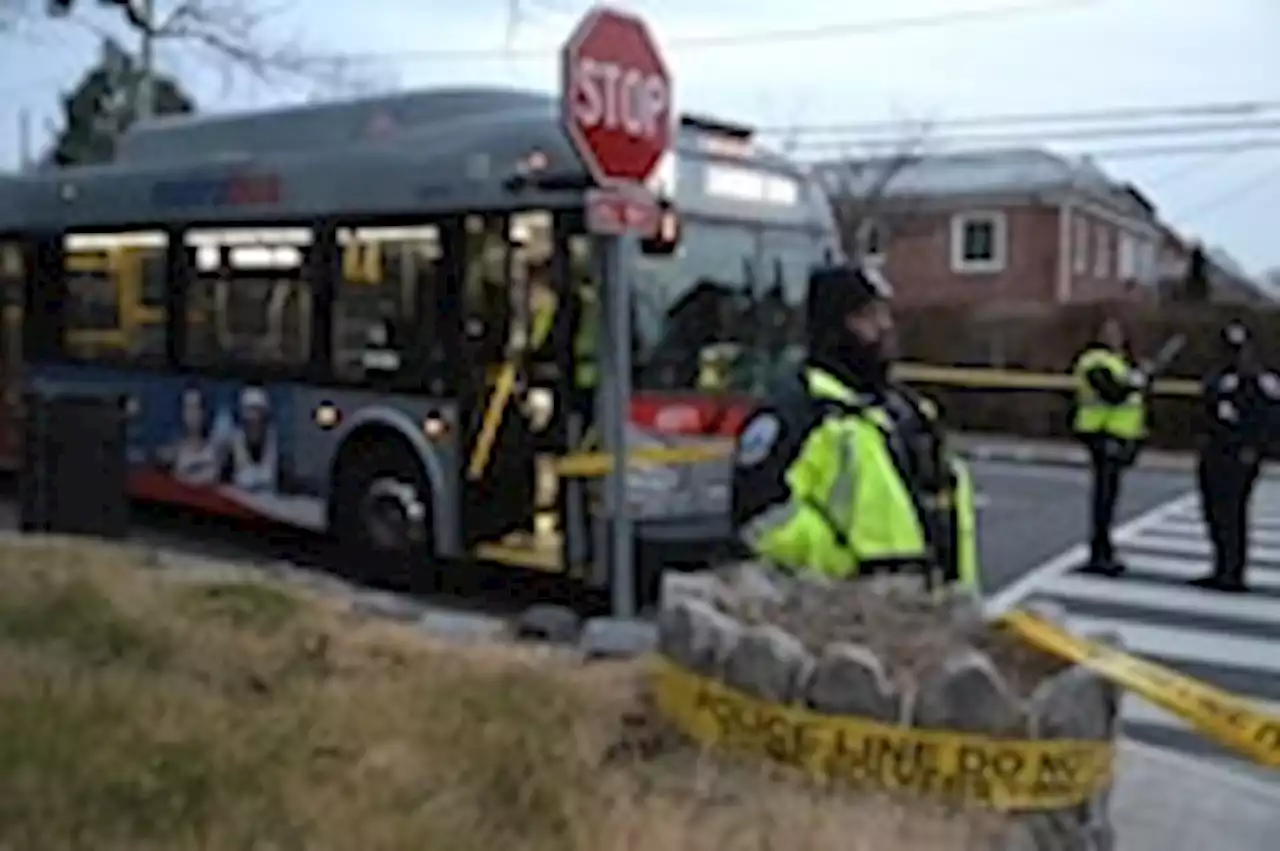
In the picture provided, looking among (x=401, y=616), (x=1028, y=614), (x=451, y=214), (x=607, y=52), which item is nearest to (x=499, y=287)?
(x=451, y=214)

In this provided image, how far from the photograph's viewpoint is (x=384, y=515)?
12.8m

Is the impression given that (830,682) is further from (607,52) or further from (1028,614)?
(607,52)

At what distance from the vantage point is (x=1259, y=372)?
44.3 feet

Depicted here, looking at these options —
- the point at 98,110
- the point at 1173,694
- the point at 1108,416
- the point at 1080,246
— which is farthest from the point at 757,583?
the point at 1080,246

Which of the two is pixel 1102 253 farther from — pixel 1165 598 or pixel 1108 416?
pixel 1165 598

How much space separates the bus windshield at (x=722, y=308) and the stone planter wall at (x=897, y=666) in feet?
21.0

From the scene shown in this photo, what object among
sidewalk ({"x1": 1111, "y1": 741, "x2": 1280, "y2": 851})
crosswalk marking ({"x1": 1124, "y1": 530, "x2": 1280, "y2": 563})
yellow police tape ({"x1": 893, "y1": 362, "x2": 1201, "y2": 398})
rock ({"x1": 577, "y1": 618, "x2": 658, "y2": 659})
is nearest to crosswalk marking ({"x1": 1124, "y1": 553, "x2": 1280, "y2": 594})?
crosswalk marking ({"x1": 1124, "y1": 530, "x2": 1280, "y2": 563})

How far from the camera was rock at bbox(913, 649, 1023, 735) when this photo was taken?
451cm

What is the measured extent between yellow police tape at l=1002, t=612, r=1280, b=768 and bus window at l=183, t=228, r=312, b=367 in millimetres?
8913

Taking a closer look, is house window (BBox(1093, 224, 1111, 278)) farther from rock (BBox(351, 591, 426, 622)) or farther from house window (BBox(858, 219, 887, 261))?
rock (BBox(351, 591, 426, 622))

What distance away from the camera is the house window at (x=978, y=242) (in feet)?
168

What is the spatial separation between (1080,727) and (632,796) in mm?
1045

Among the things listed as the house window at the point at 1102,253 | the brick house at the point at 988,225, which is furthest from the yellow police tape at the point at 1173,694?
the house window at the point at 1102,253

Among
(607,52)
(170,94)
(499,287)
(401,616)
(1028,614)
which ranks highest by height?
(170,94)
